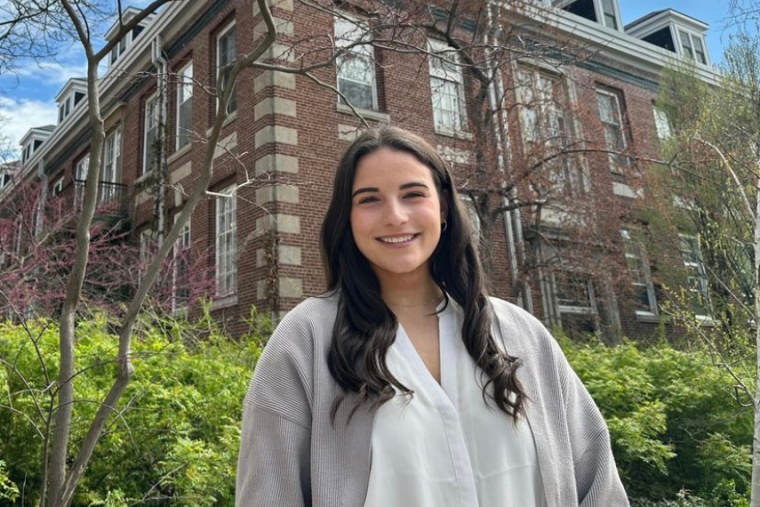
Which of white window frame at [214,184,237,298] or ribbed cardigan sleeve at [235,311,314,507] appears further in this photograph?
white window frame at [214,184,237,298]

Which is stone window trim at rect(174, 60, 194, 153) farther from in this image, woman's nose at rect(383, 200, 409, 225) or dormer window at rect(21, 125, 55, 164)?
dormer window at rect(21, 125, 55, 164)

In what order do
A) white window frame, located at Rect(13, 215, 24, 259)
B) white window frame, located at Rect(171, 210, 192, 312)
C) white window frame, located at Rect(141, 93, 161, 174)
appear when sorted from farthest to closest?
white window frame, located at Rect(141, 93, 161, 174) < white window frame, located at Rect(171, 210, 192, 312) < white window frame, located at Rect(13, 215, 24, 259)

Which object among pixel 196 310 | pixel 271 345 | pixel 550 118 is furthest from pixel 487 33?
pixel 271 345

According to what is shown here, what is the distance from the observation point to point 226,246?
12.3m

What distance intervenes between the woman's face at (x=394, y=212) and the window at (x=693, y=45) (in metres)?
22.4

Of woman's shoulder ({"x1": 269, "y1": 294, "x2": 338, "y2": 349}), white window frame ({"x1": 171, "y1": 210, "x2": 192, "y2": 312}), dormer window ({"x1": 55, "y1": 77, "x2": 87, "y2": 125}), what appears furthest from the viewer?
dormer window ({"x1": 55, "y1": 77, "x2": 87, "y2": 125})

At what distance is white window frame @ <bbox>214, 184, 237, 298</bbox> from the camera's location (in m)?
11.8

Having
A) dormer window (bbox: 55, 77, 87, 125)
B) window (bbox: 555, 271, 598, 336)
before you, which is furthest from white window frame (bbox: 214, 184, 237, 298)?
dormer window (bbox: 55, 77, 87, 125)

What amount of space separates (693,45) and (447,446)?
76.9ft

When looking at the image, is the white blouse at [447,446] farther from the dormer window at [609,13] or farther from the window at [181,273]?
the dormer window at [609,13]

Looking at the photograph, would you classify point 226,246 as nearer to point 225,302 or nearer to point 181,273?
point 181,273

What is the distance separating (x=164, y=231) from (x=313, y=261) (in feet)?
14.9

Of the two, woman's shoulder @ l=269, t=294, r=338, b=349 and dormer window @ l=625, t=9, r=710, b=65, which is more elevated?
dormer window @ l=625, t=9, r=710, b=65

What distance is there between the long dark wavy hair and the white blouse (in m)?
0.04
